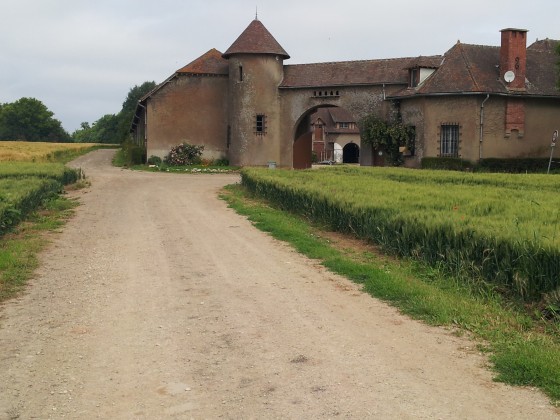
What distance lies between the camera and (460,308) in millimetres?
8727

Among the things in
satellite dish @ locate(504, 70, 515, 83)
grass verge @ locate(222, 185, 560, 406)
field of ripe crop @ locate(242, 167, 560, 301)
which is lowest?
grass verge @ locate(222, 185, 560, 406)

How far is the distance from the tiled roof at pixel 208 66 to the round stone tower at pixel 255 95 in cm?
179

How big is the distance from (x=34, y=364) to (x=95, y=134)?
558ft

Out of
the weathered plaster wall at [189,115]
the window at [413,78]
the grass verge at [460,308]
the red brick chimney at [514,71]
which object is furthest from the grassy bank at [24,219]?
the red brick chimney at [514,71]

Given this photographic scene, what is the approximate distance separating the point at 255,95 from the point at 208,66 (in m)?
5.01

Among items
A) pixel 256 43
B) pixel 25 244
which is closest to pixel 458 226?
pixel 25 244

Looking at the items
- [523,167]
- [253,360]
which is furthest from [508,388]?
[523,167]

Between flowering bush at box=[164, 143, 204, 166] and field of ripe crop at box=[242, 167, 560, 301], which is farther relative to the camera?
flowering bush at box=[164, 143, 204, 166]

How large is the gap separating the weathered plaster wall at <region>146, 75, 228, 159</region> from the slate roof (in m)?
13.4

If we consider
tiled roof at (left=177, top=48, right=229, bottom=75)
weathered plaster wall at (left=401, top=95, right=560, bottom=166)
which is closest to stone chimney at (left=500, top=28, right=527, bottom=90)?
weathered plaster wall at (left=401, top=95, right=560, bottom=166)

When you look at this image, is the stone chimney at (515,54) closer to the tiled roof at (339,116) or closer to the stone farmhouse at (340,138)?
the stone farmhouse at (340,138)

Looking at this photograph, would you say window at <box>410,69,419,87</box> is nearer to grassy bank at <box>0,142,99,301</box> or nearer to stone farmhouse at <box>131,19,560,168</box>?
stone farmhouse at <box>131,19,560,168</box>

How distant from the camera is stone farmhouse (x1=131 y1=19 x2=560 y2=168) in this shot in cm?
3881

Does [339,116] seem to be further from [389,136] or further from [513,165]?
[513,165]
